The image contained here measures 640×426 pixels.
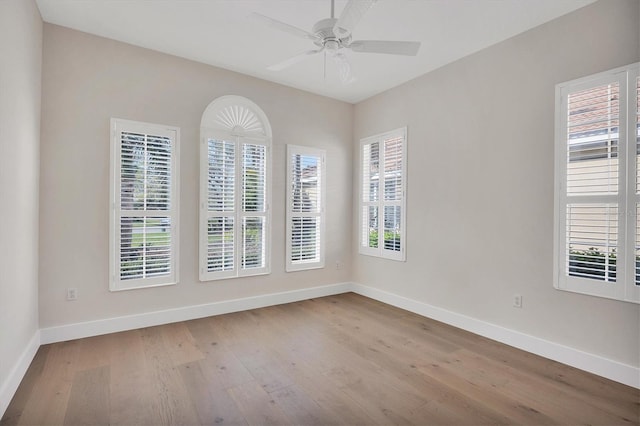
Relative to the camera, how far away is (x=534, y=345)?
3059mm

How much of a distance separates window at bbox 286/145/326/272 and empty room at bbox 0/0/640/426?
0.04 meters

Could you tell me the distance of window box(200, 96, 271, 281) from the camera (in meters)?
3.98

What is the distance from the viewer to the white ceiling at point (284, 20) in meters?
2.80

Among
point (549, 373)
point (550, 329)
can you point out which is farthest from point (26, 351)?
point (550, 329)

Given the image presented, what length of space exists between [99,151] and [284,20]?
226 centimetres

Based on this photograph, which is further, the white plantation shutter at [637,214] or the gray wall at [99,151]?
the gray wall at [99,151]

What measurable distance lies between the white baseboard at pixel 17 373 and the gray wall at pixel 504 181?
12.8 feet

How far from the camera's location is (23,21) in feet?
8.22

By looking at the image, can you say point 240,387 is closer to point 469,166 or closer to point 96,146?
point 96,146

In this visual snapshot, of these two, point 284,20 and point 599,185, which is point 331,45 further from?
point 599,185

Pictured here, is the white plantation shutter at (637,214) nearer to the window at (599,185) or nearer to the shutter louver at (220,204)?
the window at (599,185)

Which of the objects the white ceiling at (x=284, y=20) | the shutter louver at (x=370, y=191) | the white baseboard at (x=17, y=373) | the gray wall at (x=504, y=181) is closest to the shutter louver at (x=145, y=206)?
the white baseboard at (x=17, y=373)

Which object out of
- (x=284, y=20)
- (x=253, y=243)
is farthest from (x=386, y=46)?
(x=253, y=243)

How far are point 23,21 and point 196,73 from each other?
64.4 inches
